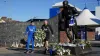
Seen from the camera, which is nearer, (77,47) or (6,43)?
(77,47)

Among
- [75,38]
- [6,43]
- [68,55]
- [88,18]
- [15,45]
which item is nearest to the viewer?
[68,55]

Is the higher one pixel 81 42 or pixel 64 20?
pixel 64 20

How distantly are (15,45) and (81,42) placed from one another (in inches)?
254

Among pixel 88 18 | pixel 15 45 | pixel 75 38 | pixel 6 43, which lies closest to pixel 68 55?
pixel 75 38

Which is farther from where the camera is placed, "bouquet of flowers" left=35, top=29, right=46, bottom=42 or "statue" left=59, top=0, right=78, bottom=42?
"bouquet of flowers" left=35, top=29, right=46, bottom=42

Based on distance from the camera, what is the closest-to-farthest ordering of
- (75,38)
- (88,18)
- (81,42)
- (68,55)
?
(68,55)
(81,42)
(75,38)
(88,18)

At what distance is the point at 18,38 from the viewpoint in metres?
21.0

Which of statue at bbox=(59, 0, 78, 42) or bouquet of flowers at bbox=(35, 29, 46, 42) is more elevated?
statue at bbox=(59, 0, 78, 42)

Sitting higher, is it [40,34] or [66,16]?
[66,16]

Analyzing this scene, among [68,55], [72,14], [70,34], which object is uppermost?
[72,14]

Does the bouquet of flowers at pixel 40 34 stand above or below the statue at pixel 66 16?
below

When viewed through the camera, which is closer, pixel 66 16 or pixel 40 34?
pixel 66 16

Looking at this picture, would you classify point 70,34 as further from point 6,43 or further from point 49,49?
point 6,43

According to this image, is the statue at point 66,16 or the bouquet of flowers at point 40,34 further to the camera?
the bouquet of flowers at point 40,34
